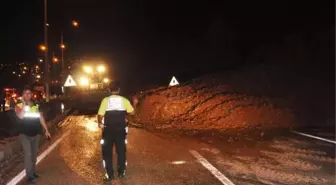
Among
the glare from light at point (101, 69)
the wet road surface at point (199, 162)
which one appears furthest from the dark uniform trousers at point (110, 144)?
the glare from light at point (101, 69)

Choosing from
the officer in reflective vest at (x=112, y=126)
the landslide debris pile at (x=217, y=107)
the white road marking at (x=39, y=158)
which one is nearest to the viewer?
the officer in reflective vest at (x=112, y=126)

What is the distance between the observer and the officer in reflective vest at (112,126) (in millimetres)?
8266

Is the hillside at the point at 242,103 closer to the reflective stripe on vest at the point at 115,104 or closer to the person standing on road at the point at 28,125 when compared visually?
the reflective stripe on vest at the point at 115,104

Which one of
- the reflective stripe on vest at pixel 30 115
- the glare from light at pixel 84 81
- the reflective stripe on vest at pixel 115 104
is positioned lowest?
the reflective stripe on vest at pixel 30 115

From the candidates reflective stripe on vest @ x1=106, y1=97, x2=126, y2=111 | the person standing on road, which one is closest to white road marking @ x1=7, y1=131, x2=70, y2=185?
the person standing on road

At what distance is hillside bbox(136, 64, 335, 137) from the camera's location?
19.0 m

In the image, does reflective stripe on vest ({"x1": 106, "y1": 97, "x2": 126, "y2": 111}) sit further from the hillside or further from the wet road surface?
the hillside

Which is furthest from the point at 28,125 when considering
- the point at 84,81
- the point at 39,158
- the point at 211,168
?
the point at 84,81

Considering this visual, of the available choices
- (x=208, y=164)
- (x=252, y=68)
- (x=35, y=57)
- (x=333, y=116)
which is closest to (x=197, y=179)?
(x=208, y=164)

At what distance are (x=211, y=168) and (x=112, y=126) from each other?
8.08 ft

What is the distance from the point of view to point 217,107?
67.8 feet

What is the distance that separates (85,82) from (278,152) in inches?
1345

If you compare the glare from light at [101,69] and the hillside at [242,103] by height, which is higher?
the glare from light at [101,69]

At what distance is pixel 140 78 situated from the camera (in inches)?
2355
